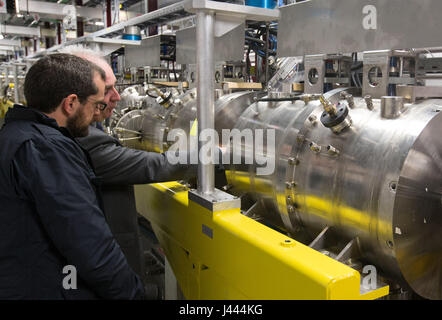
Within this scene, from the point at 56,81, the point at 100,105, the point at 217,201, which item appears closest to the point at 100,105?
the point at 100,105

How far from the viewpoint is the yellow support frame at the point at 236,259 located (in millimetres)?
883

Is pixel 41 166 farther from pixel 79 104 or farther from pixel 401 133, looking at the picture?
pixel 401 133

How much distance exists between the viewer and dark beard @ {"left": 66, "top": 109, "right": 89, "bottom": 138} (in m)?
1.08

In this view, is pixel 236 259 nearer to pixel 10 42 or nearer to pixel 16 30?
pixel 16 30

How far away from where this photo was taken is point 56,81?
102cm

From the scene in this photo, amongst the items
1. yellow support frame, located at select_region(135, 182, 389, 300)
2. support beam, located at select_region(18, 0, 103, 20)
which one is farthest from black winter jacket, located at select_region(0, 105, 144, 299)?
support beam, located at select_region(18, 0, 103, 20)

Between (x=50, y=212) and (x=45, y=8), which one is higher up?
(x=45, y=8)

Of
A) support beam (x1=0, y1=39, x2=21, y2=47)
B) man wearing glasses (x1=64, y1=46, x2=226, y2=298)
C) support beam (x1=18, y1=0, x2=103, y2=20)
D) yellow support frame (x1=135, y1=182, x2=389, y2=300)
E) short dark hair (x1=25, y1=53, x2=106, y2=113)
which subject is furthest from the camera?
support beam (x1=0, y1=39, x2=21, y2=47)

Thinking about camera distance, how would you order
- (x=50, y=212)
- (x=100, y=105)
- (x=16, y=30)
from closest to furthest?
1. (x=50, y=212)
2. (x=100, y=105)
3. (x=16, y=30)

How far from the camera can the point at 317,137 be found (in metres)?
1.15

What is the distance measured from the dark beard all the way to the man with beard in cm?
4

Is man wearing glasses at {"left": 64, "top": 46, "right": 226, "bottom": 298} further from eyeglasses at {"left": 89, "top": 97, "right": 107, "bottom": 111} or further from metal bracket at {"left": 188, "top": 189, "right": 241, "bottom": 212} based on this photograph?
metal bracket at {"left": 188, "top": 189, "right": 241, "bottom": 212}

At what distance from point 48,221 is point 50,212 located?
0.02 metres
